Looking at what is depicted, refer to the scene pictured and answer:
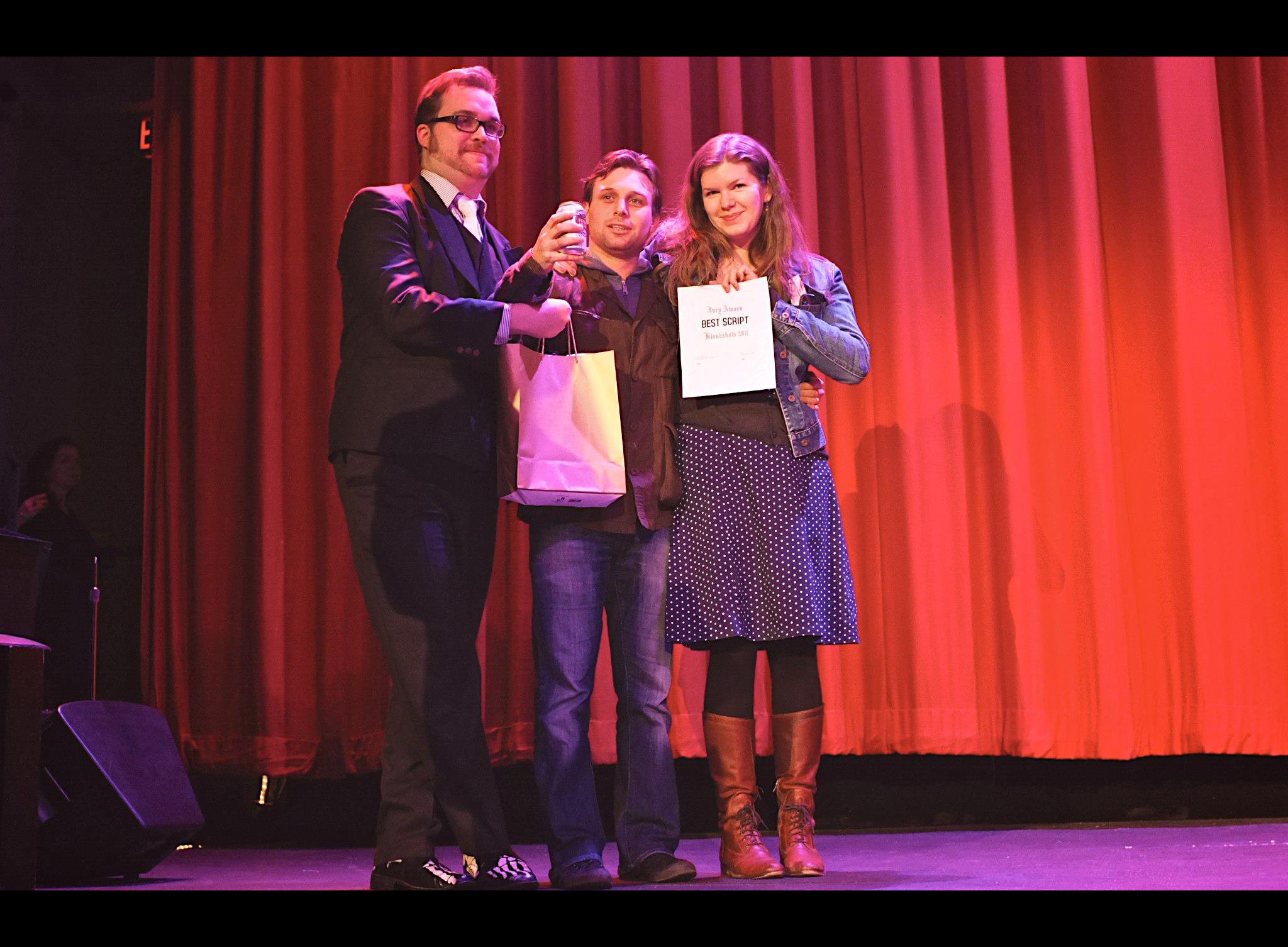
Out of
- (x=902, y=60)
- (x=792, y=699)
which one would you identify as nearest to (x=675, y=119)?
(x=902, y=60)

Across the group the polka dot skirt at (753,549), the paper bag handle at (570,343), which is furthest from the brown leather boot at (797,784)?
the paper bag handle at (570,343)

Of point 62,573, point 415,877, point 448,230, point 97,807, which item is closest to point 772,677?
point 415,877

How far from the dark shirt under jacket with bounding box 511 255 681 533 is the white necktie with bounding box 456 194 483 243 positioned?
214 millimetres

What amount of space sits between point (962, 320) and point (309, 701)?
2249 millimetres

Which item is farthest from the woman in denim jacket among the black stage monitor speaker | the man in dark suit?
the black stage monitor speaker

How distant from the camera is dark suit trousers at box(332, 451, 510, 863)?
2.13 meters

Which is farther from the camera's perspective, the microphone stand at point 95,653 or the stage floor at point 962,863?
the microphone stand at point 95,653

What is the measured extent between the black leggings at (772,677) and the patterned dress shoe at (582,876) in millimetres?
368

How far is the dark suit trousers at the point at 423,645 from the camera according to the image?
83.8 inches

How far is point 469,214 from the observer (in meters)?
2.35

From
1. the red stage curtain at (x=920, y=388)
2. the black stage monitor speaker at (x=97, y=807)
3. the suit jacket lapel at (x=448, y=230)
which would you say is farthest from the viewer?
the red stage curtain at (x=920, y=388)

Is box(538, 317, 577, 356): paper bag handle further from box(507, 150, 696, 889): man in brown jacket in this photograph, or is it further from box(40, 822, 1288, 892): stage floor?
box(40, 822, 1288, 892): stage floor

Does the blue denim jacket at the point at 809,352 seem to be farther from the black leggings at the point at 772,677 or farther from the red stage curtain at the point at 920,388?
the red stage curtain at the point at 920,388

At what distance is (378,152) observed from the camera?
150 inches
